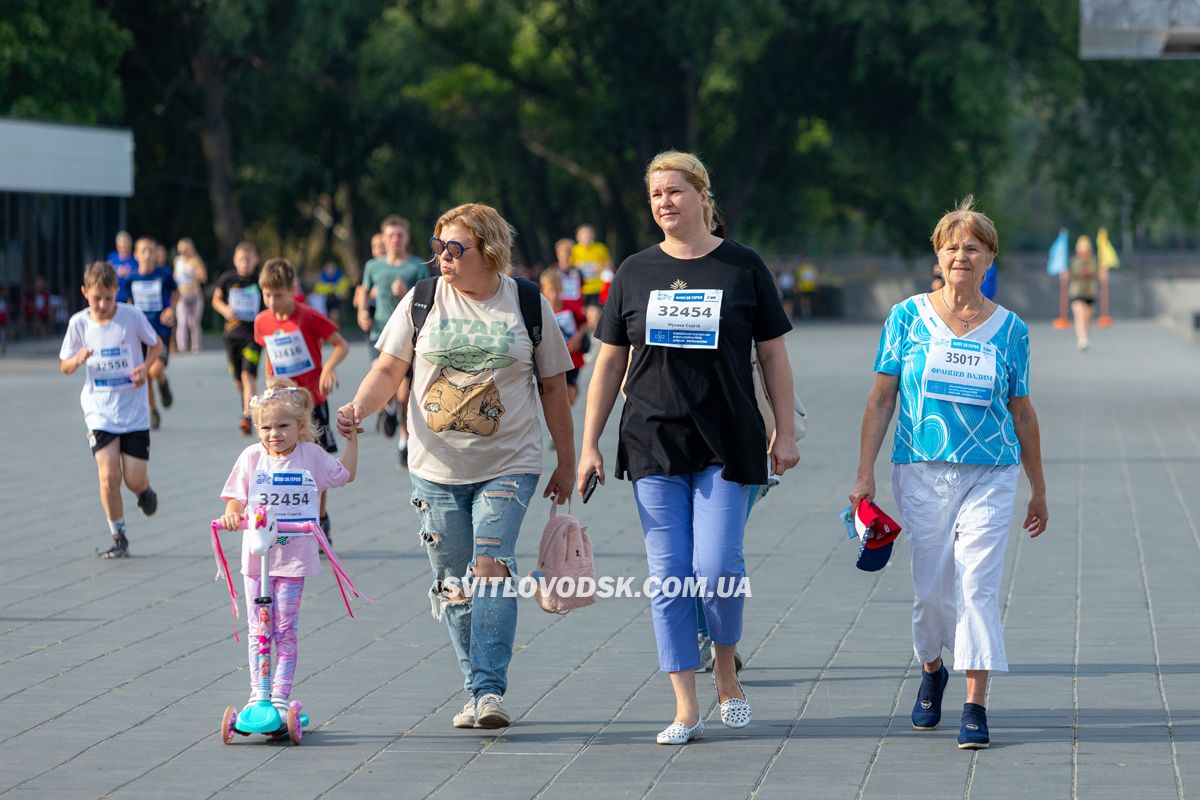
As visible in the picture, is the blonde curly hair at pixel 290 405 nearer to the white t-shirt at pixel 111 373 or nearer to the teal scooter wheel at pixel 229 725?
the teal scooter wheel at pixel 229 725

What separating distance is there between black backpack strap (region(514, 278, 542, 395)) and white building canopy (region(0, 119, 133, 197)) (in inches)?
1151

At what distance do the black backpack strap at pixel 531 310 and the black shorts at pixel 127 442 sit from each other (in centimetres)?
426

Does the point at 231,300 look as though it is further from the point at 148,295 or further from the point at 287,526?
the point at 287,526

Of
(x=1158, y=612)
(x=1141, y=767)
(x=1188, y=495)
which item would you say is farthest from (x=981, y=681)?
(x=1188, y=495)

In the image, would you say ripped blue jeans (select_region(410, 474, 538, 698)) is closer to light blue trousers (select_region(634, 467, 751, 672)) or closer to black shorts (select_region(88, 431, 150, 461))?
light blue trousers (select_region(634, 467, 751, 672))

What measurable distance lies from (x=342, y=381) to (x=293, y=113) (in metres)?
24.5

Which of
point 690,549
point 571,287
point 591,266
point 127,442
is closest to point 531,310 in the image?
point 690,549

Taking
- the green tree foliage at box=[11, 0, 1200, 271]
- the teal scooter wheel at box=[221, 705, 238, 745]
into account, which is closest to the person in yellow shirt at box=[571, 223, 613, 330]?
the green tree foliage at box=[11, 0, 1200, 271]

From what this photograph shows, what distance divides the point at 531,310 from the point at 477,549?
77 cm

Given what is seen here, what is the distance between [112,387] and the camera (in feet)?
32.0

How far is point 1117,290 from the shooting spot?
45750 millimetres

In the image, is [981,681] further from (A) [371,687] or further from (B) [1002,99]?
(B) [1002,99]

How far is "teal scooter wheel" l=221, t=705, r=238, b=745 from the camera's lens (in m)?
5.75

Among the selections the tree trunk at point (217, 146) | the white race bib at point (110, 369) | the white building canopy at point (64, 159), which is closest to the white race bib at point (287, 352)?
the white race bib at point (110, 369)
